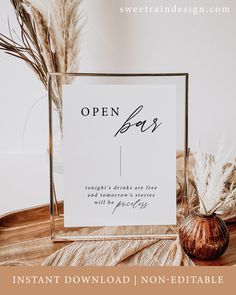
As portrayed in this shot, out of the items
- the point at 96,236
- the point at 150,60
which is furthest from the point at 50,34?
the point at 96,236

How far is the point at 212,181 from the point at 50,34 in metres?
0.43

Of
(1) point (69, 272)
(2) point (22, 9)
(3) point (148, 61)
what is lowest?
(1) point (69, 272)

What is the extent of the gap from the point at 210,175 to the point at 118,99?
235 mm

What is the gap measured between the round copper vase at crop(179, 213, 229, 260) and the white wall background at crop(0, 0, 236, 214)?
7.5 inches

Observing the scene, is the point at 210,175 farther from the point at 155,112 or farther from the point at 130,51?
the point at 130,51

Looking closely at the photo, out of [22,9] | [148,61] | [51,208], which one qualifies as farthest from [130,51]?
[51,208]

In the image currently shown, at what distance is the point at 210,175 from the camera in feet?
2.52

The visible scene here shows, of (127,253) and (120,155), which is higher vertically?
(120,155)

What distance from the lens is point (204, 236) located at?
70 centimetres

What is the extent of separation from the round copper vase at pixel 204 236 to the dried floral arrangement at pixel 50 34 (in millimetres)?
343

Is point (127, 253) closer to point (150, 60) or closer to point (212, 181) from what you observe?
point (212, 181)
